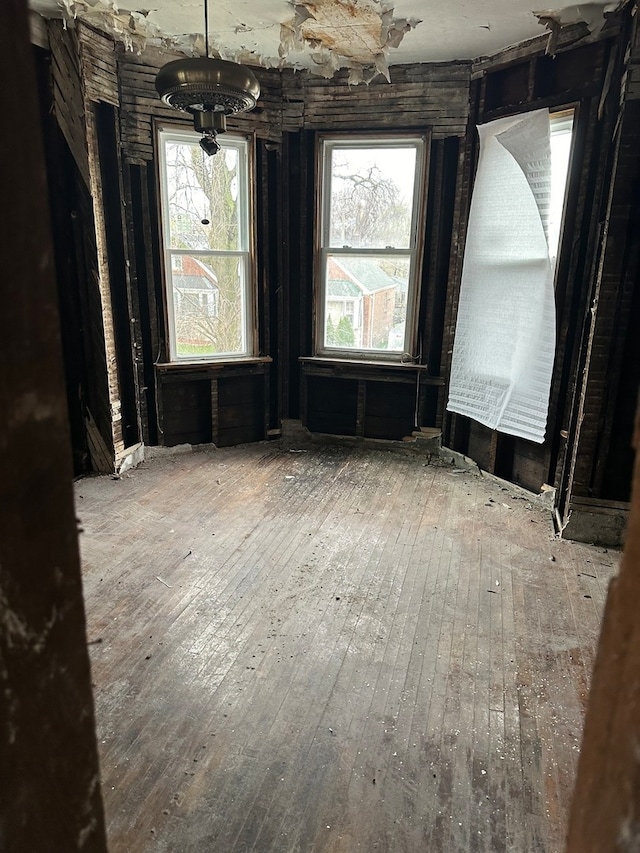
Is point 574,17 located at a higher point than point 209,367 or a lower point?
higher

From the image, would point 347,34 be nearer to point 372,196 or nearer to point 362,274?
point 372,196

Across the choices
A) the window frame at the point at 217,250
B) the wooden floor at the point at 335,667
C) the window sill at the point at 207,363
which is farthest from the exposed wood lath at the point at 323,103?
the wooden floor at the point at 335,667

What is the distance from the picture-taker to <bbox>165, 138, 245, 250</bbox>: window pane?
4.31m

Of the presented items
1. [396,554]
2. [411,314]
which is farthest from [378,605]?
[411,314]

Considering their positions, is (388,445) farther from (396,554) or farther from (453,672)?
(453,672)

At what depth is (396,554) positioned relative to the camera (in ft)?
10.7

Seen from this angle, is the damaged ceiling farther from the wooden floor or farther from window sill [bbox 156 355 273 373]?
the wooden floor

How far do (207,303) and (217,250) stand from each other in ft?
1.43

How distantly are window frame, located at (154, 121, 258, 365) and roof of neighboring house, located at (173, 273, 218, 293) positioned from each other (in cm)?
5

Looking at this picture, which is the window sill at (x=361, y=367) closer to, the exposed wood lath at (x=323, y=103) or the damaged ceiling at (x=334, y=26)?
the exposed wood lath at (x=323, y=103)

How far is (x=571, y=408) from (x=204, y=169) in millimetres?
3272

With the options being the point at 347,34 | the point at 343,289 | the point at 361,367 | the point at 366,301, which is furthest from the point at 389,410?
the point at 347,34

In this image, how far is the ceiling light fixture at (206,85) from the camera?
2.60m

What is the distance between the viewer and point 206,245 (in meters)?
4.53
